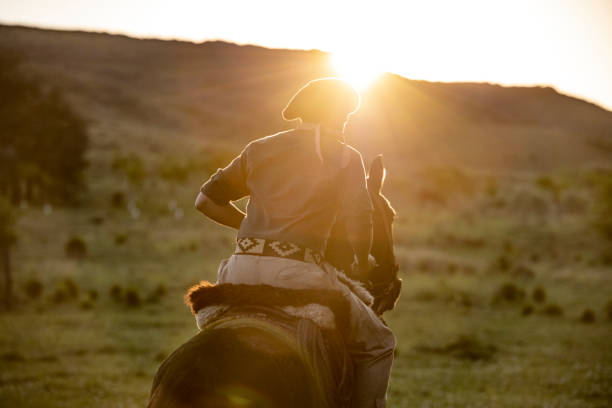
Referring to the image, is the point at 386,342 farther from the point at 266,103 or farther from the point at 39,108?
the point at 266,103

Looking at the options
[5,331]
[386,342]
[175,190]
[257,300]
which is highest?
[257,300]

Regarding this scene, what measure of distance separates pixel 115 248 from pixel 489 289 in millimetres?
21611

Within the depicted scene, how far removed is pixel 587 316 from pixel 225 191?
57.9 ft

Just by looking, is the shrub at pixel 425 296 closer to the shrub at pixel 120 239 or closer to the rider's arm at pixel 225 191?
the rider's arm at pixel 225 191

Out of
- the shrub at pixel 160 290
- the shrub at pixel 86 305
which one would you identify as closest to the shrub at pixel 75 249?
the shrub at pixel 160 290

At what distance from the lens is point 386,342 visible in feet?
14.4

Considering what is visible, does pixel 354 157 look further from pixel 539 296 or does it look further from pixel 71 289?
pixel 539 296

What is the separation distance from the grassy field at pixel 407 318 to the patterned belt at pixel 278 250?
6843mm

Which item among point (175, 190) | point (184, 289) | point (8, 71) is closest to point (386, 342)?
point (184, 289)

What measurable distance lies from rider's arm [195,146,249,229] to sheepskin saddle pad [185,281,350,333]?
2.13 feet

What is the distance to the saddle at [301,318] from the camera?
3.83 m

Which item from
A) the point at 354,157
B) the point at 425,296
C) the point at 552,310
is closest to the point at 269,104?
the point at 425,296

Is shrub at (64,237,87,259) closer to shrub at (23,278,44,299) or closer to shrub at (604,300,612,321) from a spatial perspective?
shrub at (23,278,44,299)

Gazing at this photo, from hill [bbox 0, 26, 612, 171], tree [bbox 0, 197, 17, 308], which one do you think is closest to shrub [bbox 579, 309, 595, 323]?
tree [bbox 0, 197, 17, 308]
